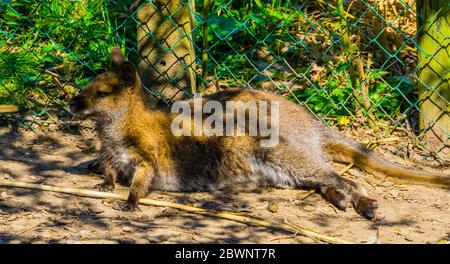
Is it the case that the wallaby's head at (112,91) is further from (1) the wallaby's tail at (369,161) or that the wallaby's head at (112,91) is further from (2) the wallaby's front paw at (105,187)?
(1) the wallaby's tail at (369,161)

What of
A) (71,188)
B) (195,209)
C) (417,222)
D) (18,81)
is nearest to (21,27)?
(18,81)

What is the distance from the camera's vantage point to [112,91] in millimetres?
5625

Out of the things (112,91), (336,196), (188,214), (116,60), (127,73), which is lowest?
(188,214)

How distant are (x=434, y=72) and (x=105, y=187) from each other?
274cm

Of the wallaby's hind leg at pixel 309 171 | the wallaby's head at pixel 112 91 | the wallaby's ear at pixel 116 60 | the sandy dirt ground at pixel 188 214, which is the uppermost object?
the wallaby's ear at pixel 116 60

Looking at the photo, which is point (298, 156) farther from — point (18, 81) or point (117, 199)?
point (18, 81)

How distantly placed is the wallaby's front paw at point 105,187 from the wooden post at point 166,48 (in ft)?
4.10

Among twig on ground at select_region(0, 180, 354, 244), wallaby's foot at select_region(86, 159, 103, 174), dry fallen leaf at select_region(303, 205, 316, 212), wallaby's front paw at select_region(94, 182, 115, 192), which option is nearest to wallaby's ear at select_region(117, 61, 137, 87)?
wallaby's foot at select_region(86, 159, 103, 174)

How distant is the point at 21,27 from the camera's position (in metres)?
7.34

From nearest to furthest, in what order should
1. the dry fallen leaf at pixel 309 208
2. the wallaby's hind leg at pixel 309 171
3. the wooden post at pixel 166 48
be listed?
the dry fallen leaf at pixel 309 208
the wallaby's hind leg at pixel 309 171
the wooden post at pixel 166 48

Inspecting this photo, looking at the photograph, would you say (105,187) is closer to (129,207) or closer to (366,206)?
(129,207)

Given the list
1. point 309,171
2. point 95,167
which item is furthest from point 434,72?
point 95,167

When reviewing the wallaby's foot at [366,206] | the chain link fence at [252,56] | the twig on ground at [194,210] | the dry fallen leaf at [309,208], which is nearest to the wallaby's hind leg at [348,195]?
the wallaby's foot at [366,206]

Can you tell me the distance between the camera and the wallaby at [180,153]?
5.60 m
